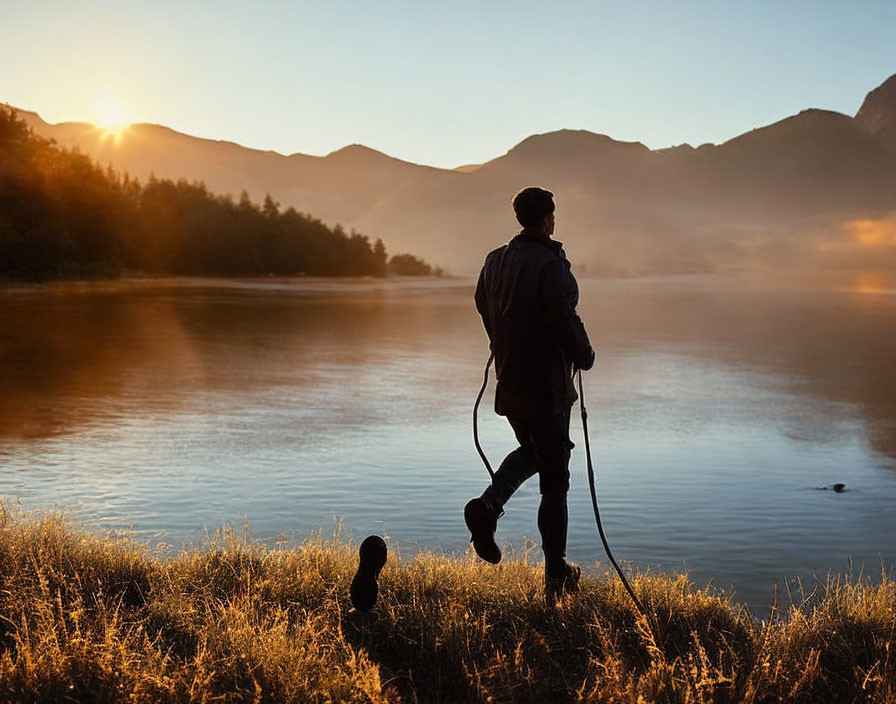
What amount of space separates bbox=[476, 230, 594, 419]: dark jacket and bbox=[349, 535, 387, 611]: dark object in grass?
1.02 m

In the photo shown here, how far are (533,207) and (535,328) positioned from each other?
66 cm

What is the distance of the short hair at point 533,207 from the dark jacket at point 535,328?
0.07 meters

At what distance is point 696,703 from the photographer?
4254mm

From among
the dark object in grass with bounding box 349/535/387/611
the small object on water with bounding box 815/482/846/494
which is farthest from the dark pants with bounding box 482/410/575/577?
the small object on water with bounding box 815/482/846/494

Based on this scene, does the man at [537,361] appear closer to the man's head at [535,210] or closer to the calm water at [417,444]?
the man's head at [535,210]

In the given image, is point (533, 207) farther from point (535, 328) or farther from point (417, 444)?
point (417, 444)

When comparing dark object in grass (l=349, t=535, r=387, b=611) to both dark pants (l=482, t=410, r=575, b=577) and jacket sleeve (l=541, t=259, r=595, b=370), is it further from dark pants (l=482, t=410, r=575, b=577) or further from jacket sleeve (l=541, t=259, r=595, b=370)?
jacket sleeve (l=541, t=259, r=595, b=370)

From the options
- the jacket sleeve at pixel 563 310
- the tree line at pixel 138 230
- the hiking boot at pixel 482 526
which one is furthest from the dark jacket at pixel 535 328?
Answer: the tree line at pixel 138 230

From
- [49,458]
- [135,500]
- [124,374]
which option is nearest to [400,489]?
[135,500]

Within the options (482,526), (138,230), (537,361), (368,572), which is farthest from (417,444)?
(138,230)

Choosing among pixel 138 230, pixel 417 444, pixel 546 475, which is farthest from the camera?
pixel 138 230

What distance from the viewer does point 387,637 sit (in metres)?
5.21

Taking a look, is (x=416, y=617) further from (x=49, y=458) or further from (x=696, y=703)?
(x=49, y=458)

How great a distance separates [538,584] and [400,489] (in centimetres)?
557
